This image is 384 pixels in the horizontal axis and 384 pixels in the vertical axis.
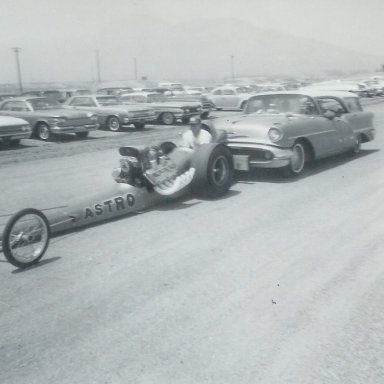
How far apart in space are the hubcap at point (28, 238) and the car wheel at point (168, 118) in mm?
17264

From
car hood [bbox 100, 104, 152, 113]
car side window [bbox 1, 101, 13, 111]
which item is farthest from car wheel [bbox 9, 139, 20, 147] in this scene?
car hood [bbox 100, 104, 152, 113]

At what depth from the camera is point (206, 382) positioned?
3.05 metres

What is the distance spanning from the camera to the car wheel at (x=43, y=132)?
53.9 ft

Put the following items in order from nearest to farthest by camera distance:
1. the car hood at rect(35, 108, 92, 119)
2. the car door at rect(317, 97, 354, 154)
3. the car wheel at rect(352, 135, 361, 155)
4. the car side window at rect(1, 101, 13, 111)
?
the car door at rect(317, 97, 354, 154), the car wheel at rect(352, 135, 361, 155), the car hood at rect(35, 108, 92, 119), the car side window at rect(1, 101, 13, 111)

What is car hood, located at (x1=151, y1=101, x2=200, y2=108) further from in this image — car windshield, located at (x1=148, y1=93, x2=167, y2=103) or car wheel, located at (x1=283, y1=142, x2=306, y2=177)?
car wheel, located at (x1=283, y1=142, x2=306, y2=177)

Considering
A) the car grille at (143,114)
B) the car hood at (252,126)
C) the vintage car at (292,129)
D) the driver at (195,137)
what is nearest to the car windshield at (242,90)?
the car grille at (143,114)

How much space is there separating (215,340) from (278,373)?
1.78 feet

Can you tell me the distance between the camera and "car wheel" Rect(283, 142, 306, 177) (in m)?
9.01

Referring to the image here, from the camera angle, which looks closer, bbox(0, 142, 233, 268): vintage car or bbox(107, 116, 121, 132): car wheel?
bbox(0, 142, 233, 268): vintage car

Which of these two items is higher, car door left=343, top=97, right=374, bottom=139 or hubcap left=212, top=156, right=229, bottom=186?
car door left=343, top=97, right=374, bottom=139

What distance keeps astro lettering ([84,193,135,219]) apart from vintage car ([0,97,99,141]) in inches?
398

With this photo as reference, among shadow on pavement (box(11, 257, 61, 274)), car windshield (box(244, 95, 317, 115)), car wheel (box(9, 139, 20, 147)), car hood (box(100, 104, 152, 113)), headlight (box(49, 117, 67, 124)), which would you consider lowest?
car wheel (box(9, 139, 20, 147))

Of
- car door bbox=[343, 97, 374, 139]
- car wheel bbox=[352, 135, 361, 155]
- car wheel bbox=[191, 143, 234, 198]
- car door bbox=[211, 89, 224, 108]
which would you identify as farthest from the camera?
car door bbox=[211, 89, 224, 108]

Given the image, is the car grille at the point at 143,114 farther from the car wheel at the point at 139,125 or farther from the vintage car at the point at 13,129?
the vintage car at the point at 13,129
